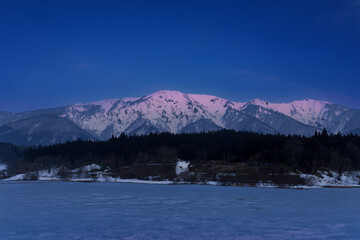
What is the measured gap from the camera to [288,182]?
136125 mm

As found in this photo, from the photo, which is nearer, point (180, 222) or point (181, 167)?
point (180, 222)

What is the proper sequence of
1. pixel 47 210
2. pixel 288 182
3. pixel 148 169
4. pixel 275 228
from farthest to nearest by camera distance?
pixel 148 169 → pixel 288 182 → pixel 47 210 → pixel 275 228

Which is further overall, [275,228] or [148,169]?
[148,169]

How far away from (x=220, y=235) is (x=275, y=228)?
26.8 ft

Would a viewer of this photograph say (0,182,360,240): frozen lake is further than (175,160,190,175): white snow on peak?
No

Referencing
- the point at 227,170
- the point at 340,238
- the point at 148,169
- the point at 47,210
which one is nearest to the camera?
the point at 340,238

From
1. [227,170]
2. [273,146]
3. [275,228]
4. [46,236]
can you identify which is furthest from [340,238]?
[273,146]

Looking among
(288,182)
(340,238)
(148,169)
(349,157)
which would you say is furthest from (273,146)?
(340,238)

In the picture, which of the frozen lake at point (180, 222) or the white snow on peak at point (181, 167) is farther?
the white snow on peak at point (181, 167)

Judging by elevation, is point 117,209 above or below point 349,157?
below

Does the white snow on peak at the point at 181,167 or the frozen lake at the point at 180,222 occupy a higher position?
the white snow on peak at the point at 181,167

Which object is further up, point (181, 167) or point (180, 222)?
point (181, 167)

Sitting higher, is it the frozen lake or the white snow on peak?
the white snow on peak

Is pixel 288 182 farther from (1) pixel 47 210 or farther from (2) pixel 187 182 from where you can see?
(1) pixel 47 210
